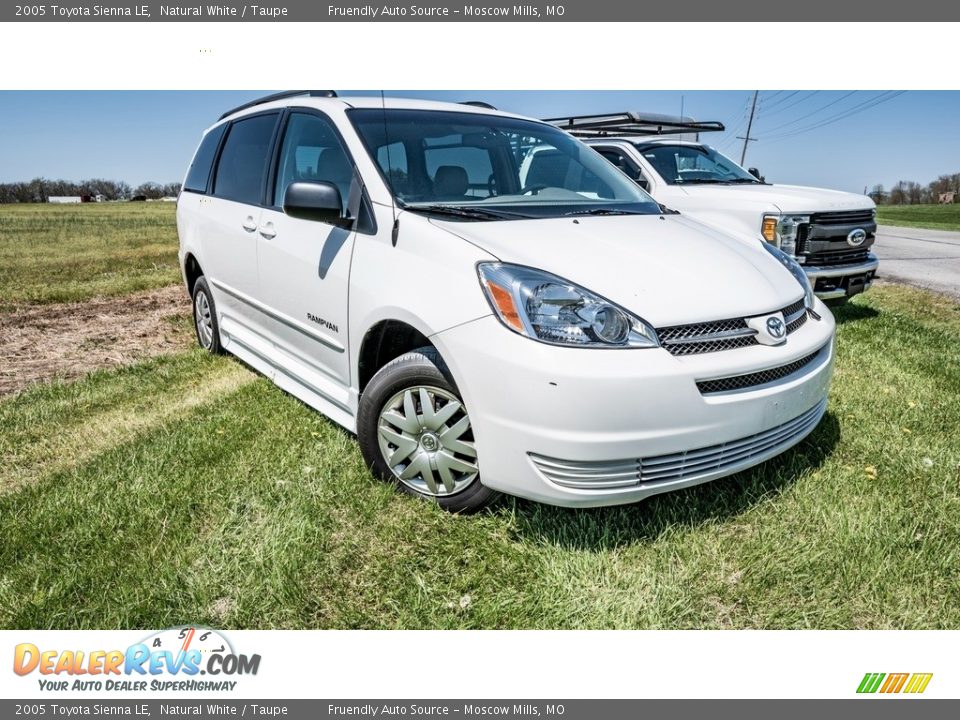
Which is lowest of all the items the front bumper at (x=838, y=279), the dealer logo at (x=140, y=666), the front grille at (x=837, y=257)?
the dealer logo at (x=140, y=666)

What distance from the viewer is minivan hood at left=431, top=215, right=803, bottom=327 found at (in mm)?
2398

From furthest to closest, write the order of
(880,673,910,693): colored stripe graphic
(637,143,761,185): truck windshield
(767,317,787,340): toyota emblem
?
(637,143,761,185): truck windshield → (767,317,787,340): toyota emblem → (880,673,910,693): colored stripe graphic

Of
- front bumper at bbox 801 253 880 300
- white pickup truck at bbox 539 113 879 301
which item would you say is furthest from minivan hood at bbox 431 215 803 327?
front bumper at bbox 801 253 880 300

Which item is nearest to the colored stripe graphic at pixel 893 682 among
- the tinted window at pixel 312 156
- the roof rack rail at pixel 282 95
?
the tinted window at pixel 312 156

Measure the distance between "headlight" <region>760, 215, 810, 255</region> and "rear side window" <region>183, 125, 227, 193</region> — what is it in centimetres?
479

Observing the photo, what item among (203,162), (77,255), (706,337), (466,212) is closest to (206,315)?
(203,162)

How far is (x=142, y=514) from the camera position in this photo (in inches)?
110

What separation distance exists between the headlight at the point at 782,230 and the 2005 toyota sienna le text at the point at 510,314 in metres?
2.91

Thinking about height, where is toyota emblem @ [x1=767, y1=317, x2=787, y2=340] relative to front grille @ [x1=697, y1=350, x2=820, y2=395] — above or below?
above

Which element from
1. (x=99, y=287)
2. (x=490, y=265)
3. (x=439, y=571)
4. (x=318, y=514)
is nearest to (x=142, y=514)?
(x=318, y=514)

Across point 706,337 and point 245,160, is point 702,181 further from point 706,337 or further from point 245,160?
point 706,337

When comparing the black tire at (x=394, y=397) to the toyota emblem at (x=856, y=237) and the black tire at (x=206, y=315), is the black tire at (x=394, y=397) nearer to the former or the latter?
the black tire at (x=206, y=315)

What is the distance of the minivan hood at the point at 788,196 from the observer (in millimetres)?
6094

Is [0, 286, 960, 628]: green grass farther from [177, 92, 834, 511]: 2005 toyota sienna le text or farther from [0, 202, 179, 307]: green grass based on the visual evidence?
[0, 202, 179, 307]: green grass
